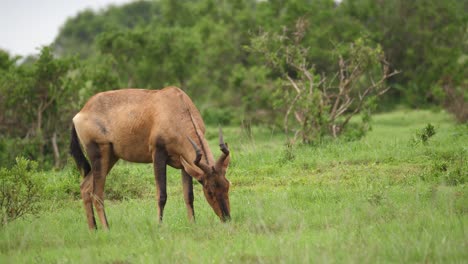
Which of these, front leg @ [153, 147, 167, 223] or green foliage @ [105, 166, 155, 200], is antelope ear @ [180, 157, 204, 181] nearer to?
front leg @ [153, 147, 167, 223]

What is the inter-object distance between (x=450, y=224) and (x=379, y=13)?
17.9 metres

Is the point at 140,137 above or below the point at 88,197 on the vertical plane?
above

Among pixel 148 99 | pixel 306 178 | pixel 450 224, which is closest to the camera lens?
pixel 450 224

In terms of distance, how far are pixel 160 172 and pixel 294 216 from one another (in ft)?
5.50

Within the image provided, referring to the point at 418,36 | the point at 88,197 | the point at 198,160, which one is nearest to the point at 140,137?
the point at 88,197

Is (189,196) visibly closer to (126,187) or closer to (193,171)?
(193,171)

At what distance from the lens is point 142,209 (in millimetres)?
8859

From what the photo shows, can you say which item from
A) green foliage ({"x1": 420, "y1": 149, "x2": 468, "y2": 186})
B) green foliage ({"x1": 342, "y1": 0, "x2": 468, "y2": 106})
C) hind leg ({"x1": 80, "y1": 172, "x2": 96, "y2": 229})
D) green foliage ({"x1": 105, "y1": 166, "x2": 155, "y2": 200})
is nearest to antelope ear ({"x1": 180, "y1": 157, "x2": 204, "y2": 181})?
hind leg ({"x1": 80, "y1": 172, "x2": 96, "y2": 229})

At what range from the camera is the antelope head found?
24.2 feet

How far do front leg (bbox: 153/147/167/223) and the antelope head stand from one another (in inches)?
27.3

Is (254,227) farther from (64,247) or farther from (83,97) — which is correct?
(83,97)

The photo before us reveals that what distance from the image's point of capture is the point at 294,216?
24.5 ft

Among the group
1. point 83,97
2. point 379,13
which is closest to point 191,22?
point 379,13

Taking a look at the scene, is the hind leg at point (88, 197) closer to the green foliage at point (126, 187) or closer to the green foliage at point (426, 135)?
the green foliage at point (126, 187)
